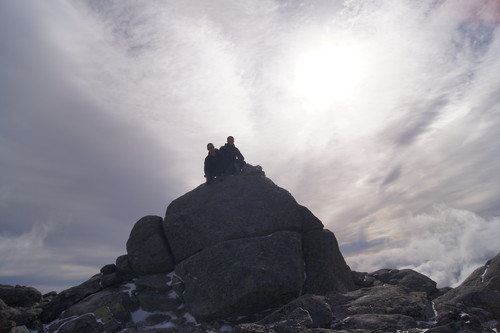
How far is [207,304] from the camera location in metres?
20.4

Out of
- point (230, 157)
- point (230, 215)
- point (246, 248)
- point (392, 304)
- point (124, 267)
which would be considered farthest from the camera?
point (230, 157)

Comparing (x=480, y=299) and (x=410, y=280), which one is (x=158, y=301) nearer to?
(x=480, y=299)

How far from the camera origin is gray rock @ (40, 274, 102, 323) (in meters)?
22.6

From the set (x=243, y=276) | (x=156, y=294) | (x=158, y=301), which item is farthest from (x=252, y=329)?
(x=156, y=294)

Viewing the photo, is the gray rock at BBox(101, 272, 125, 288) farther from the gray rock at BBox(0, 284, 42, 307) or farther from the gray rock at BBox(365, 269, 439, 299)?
the gray rock at BBox(365, 269, 439, 299)

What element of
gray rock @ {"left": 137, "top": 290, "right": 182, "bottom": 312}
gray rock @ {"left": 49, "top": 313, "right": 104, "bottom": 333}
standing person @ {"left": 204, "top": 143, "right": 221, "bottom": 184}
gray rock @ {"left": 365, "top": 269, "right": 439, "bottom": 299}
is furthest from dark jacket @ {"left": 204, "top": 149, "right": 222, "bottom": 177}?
gray rock @ {"left": 365, "top": 269, "right": 439, "bottom": 299}

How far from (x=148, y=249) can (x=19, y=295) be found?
10.2 meters

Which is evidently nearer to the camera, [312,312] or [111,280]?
[312,312]

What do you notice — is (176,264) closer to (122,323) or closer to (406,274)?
(122,323)

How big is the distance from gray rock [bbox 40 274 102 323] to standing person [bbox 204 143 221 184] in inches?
434

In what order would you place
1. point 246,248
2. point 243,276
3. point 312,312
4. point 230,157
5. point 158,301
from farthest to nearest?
point 230,157 → point 158,301 → point 246,248 → point 243,276 → point 312,312

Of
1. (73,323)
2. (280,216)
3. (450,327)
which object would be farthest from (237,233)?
(450,327)

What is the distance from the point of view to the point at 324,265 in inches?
910

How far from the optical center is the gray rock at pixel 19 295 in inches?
998
